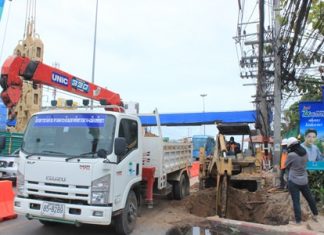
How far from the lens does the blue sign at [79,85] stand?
936cm

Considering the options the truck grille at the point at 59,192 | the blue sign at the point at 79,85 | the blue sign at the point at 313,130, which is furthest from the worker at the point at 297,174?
the blue sign at the point at 79,85

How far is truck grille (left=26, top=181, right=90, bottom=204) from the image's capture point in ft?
21.3

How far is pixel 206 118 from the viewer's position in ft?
116

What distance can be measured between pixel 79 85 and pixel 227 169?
4710 mm

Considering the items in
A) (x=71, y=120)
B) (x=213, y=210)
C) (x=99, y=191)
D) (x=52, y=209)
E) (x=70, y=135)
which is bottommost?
(x=213, y=210)

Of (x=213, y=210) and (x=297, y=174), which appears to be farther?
(x=213, y=210)

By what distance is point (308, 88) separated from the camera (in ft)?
47.9

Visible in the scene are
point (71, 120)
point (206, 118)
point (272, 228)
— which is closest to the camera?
point (71, 120)

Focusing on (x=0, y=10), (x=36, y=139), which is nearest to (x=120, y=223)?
(x=36, y=139)

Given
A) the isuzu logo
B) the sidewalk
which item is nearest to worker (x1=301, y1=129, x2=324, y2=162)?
the sidewalk

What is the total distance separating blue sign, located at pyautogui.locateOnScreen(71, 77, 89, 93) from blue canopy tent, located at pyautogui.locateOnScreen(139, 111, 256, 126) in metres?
24.6

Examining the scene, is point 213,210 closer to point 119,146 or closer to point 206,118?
point 119,146

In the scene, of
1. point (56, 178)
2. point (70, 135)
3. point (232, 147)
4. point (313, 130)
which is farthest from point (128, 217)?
point (232, 147)

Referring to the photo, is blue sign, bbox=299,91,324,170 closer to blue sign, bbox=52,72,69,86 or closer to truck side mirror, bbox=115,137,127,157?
truck side mirror, bbox=115,137,127,157
